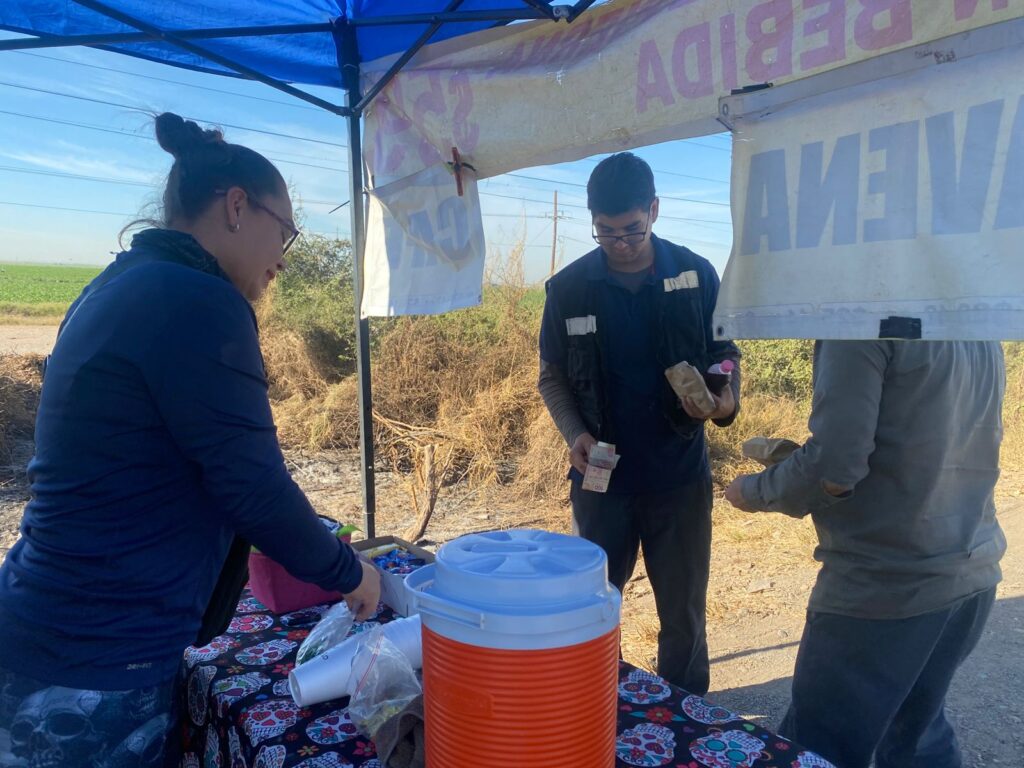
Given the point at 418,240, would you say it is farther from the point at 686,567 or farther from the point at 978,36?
the point at 978,36

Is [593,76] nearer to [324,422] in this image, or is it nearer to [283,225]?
[283,225]

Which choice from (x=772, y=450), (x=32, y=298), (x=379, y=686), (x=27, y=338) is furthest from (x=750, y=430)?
(x=32, y=298)

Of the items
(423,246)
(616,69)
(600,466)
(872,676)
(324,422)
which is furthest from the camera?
(324,422)

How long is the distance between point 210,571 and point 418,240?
170cm

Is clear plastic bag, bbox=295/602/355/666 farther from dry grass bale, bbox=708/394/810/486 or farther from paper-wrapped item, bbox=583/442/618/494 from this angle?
dry grass bale, bbox=708/394/810/486

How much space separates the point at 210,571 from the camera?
132 cm

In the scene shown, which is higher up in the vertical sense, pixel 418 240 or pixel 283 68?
pixel 283 68

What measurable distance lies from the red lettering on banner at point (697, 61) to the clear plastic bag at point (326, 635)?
56.2 inches

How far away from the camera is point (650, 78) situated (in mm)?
1735

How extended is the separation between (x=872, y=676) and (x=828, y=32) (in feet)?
4.72

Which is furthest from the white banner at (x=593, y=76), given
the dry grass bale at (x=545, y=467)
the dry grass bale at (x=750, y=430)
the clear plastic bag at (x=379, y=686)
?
the dry grass bale at (x=750, y=430)

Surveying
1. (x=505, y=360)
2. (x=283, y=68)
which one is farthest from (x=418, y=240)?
(x=505, y=360)

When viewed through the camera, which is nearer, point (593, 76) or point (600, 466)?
point (593, 76)

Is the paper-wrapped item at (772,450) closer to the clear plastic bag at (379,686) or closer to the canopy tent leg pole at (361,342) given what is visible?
the clear plastic bag at (379,686)
